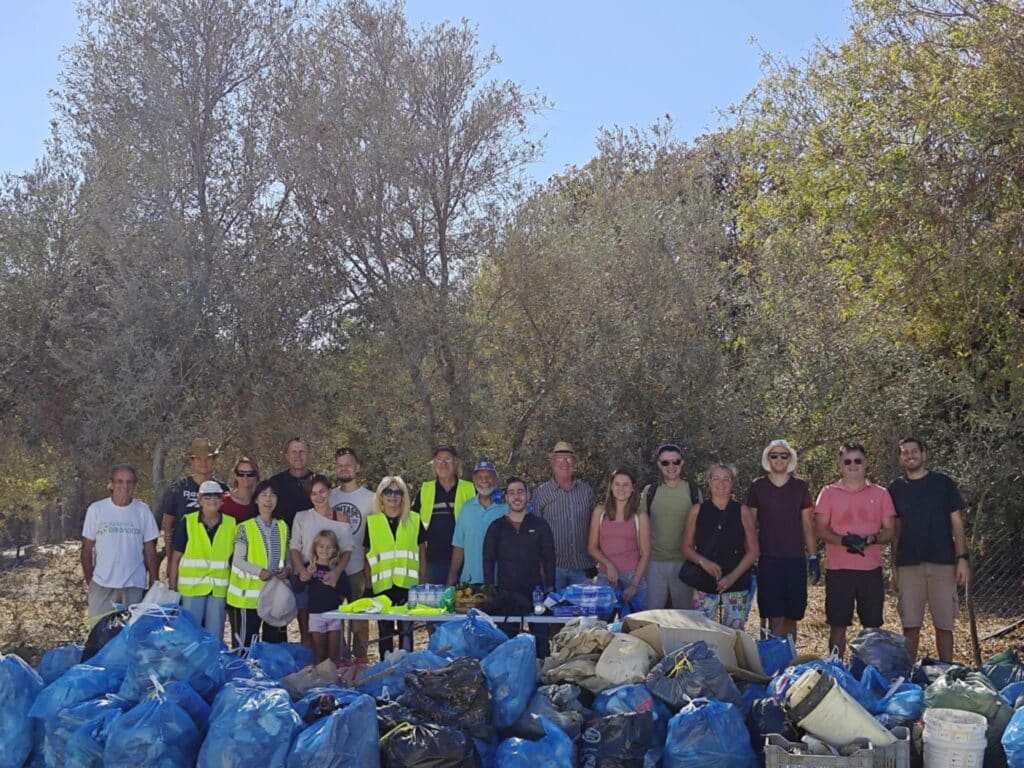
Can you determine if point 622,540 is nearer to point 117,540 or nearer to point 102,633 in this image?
point 102,633

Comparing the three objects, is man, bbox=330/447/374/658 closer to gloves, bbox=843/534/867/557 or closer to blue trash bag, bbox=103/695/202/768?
blue trash bag, bbox=103/695/202/768

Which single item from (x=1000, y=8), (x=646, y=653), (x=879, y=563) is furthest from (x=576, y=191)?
(x=646, y=653)

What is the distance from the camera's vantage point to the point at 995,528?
11891mm

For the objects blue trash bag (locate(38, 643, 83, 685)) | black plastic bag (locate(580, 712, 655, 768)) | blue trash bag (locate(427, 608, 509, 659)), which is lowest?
black plastic bag (locate(580, 712, 655, 768))

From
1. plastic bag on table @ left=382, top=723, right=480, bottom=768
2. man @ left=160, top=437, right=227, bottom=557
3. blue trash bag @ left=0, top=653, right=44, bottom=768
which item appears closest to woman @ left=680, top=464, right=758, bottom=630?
plastic bag on table @ left=382, top=723, right=480, bottom=768

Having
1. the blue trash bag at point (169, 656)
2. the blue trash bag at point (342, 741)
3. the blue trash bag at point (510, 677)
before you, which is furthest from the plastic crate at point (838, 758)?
the blue trash bag at point (169, 656)

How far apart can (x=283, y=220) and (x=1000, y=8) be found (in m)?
6.61

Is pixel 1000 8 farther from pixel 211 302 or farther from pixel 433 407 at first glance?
pixel 211 302

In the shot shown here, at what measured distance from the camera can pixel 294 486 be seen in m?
8.23

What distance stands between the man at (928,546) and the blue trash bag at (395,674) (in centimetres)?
352

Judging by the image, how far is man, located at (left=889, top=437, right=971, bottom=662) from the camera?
7.39m

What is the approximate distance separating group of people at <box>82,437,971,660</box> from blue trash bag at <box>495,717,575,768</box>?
1.88 m

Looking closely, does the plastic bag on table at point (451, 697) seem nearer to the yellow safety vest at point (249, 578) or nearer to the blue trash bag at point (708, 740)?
the blue trash bag at point (708, 740)

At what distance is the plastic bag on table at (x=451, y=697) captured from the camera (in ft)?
17.7
